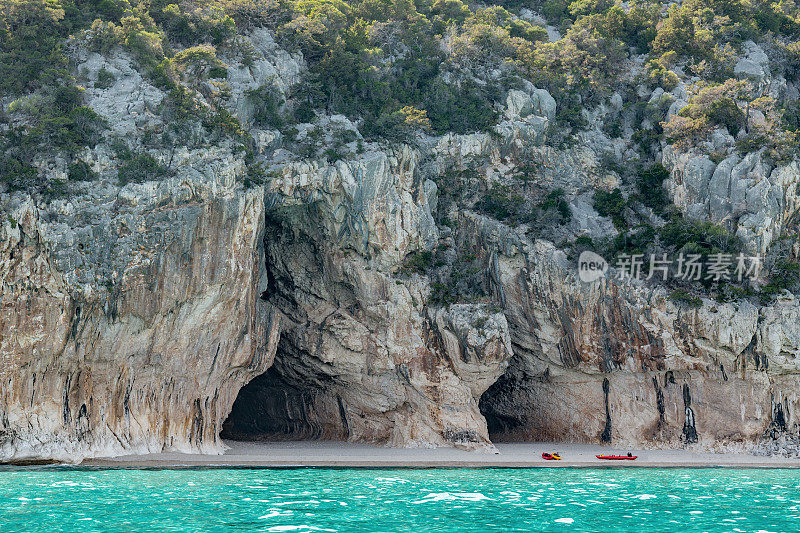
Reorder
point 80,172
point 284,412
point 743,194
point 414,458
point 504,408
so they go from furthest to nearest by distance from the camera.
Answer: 1. point 284,412
2. point 504,408
3. point 743,194
4. point 414,458
5. point 80,172

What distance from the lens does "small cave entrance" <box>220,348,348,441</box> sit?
37938 mm

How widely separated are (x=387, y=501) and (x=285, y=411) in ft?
70.3

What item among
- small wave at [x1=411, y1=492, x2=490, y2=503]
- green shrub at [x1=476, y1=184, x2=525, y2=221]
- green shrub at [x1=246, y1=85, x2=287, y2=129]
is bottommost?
small wave at [x1=411, y1=492, x2=490, y2=503]

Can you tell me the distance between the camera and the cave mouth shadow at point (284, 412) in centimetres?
3806

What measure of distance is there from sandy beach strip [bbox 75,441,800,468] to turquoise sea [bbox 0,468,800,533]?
1817 mm

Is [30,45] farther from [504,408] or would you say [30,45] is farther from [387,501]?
[504,408]

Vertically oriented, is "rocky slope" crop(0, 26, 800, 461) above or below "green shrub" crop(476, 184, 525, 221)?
below

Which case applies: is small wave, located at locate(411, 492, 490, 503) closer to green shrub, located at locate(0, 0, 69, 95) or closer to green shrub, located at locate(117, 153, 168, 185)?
green shrub, located at locate(117, 153, 168, 185)

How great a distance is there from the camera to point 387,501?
19.6 metres

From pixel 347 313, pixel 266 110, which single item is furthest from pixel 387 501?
pixel 266 110

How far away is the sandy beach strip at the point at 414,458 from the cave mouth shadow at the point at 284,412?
1.80 meters

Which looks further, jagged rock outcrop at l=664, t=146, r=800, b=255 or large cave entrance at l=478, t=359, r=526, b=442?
large cave entrance at l=478, t=359, r=526, b=442

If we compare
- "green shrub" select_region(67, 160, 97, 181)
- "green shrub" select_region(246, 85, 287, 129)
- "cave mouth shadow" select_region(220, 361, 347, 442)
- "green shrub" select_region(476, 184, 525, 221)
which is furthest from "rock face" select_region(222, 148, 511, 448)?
"green shrub" select_region(67, 160, 97, 181)

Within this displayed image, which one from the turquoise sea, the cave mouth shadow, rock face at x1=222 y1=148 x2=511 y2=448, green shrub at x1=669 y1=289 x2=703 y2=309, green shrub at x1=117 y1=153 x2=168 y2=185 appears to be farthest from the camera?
the cave mouth shadow
